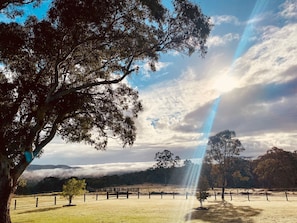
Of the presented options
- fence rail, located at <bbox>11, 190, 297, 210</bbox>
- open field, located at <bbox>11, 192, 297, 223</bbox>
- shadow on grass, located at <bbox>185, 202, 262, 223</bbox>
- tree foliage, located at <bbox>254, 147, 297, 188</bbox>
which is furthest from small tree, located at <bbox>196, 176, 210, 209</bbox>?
tree foliage, located at <bbox>254, 147, 297, 188</bbox>

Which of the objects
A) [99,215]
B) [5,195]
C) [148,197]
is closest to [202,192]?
[99,215]

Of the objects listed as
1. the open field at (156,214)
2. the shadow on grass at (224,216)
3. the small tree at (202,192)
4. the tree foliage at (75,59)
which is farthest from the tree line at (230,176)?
the tree foliage at (75,59)

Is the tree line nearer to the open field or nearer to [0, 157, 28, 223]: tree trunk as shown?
the open field

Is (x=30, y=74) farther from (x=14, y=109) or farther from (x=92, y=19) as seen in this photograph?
(x=92, y=19)

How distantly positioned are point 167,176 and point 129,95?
109 meters

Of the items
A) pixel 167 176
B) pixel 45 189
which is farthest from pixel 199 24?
pixel 167 176

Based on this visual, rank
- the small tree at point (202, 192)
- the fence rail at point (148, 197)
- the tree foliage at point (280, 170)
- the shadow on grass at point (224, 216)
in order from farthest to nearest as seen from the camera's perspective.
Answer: the tree foliage at point (280, 170) → the fence rail at point (148, 197) → the small tree at point (202, 192) → the shadow on grass at point (224, 216)

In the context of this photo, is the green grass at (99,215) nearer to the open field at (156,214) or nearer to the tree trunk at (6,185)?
the open field at (156,214)

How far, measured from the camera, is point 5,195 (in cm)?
1620

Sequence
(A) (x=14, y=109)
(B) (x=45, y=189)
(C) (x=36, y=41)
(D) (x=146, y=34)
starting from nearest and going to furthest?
1. (C) (x=36, y=41)
2. (D) (x=146, y=34)
3. (A) (x=14, y=109)
4. (B) (x=45, y=189)

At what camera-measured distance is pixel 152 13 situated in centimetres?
1608

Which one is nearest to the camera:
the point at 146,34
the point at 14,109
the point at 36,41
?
the point at 36,41

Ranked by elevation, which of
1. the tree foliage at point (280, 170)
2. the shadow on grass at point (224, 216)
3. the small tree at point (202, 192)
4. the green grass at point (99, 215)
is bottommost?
the shadow on grass at point (224, 216)

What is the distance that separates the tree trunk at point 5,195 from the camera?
15.9 m
